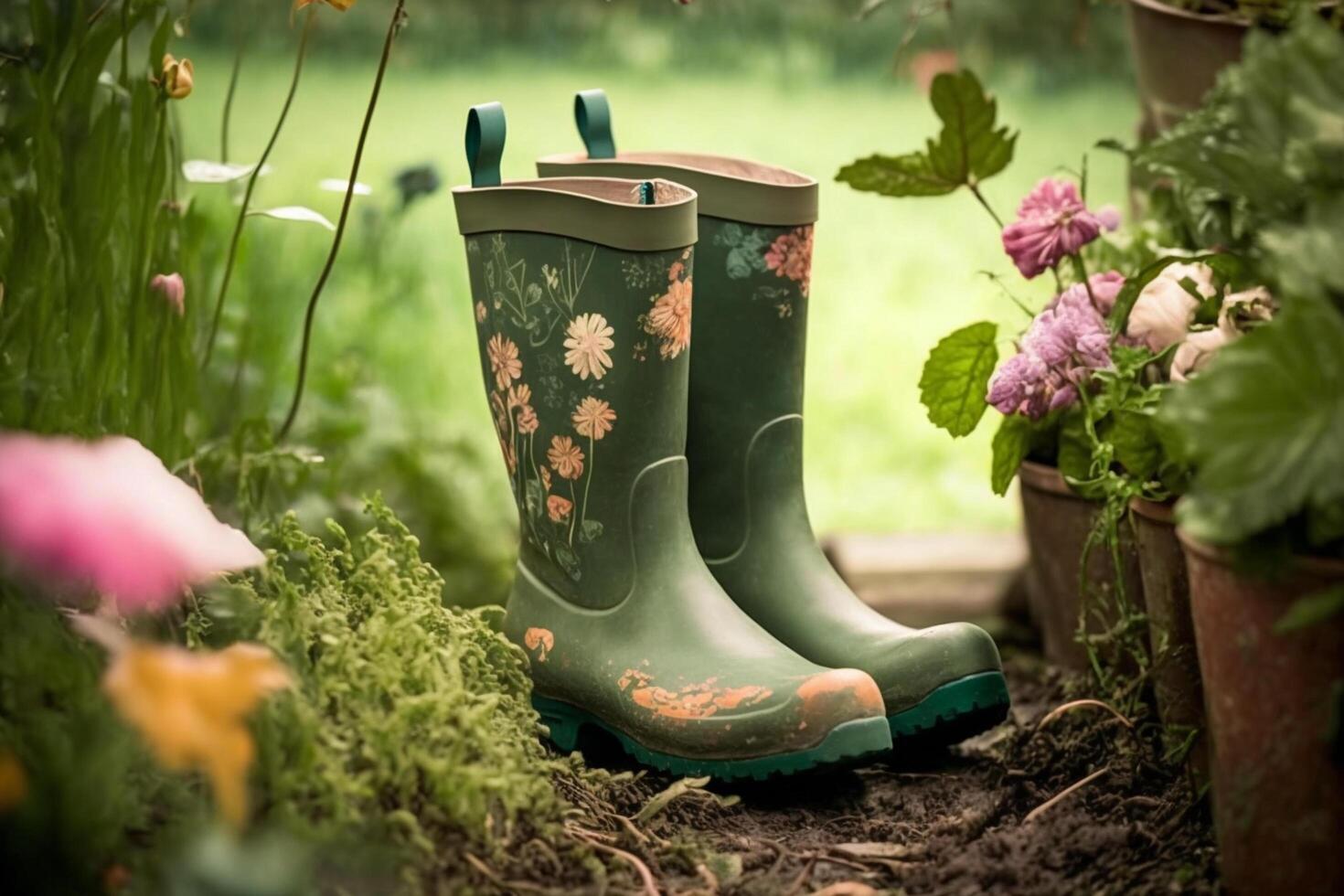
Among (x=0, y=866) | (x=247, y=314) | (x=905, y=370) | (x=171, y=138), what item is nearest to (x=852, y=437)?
(x=905, y=370)

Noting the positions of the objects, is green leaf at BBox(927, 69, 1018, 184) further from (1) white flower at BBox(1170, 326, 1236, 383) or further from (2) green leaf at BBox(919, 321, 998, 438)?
(1) white flower at BBox(1170, 326, 1236, 383)

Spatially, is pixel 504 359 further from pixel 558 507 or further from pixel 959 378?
pixel 959 378

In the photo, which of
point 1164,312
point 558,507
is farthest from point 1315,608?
point 558,507

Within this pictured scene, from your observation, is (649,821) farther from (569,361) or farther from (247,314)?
(247,314)

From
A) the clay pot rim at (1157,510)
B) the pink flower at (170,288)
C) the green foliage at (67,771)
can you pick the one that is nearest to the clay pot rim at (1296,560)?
the clay pot rim at (1157,510)

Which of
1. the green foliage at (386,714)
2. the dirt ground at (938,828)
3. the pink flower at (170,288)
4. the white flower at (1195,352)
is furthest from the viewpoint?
the pink flower at (170,288)

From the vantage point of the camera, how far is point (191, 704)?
0.79 meters

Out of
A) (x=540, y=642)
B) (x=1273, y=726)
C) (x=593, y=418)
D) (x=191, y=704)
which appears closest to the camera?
(x=191, y=704)

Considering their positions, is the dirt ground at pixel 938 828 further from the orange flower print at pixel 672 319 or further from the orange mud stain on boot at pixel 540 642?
the orange flower print at pixel 672 319

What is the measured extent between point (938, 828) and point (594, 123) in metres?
0.83

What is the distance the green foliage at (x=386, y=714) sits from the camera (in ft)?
3.29

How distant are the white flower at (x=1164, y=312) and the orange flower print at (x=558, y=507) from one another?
1.85ft

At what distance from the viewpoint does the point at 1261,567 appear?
0.97m

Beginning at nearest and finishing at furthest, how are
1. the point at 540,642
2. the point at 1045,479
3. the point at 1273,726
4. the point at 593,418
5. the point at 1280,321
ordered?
1. the point at 1280,321
2. the point at 1273,726
3. the point at 593,418
4. the point at 540,642
5. the point at 1045,479
